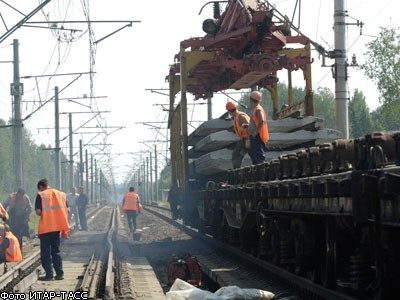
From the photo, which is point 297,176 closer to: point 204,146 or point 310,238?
point 310,238

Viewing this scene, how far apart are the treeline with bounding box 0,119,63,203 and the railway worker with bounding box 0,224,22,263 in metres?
77.8

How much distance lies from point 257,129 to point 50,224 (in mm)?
3460

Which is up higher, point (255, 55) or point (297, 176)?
point (255, 55)

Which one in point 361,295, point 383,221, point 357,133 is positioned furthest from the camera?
point 357,133

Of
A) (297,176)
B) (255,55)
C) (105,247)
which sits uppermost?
(255,55)

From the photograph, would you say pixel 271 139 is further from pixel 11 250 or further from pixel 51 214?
pixel 11 250

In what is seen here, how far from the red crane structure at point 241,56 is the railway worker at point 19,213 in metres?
3.67

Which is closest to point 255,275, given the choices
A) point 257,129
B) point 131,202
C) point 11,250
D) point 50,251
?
point 257,129

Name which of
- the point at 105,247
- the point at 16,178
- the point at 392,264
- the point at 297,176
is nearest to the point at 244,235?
the point at 297,176

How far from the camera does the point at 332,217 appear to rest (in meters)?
9.20

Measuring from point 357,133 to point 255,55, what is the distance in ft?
248

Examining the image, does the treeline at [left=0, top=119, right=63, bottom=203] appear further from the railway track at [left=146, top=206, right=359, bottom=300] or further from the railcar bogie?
the railcar bogie

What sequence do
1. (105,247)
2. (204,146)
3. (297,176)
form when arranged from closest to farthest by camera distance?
(297,176)
(204,146)
(105,247)

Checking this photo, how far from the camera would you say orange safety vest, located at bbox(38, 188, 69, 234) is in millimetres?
13938
